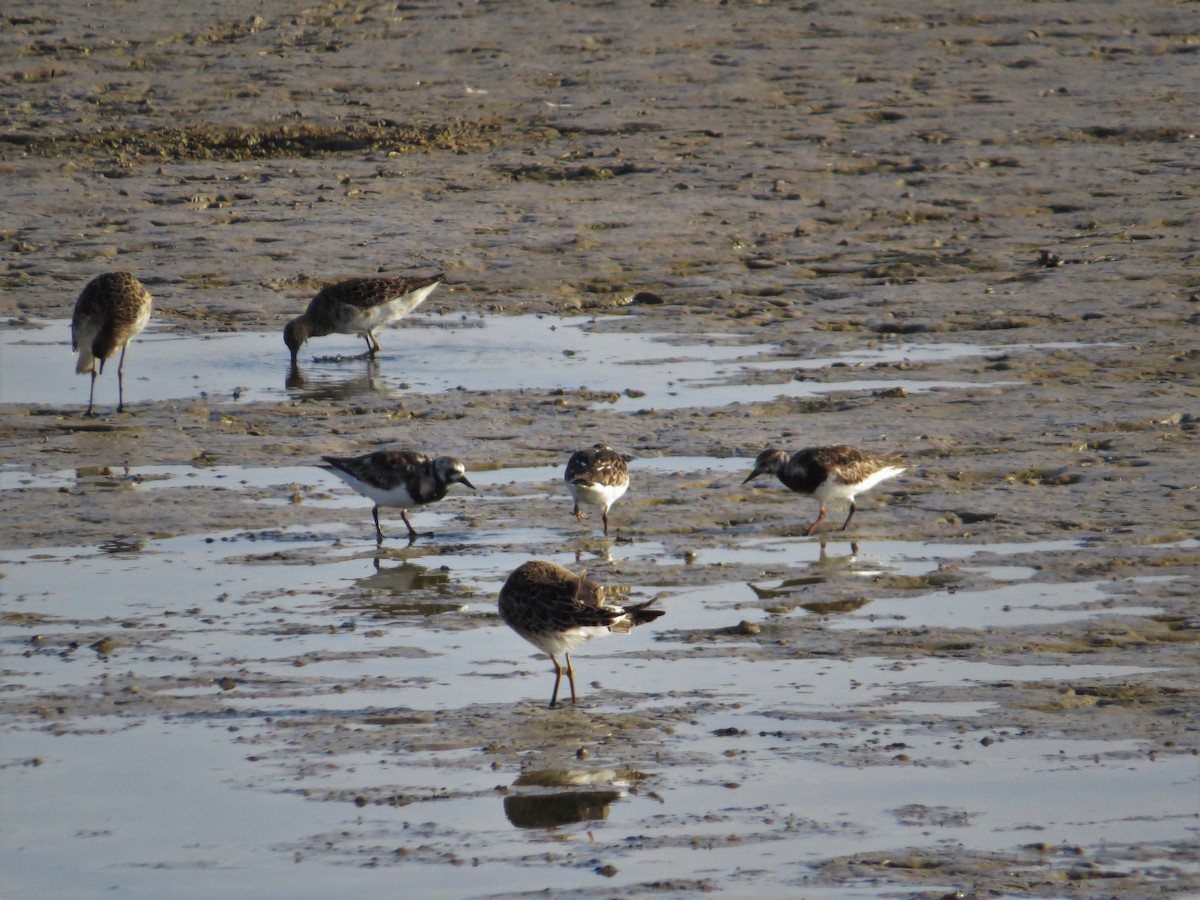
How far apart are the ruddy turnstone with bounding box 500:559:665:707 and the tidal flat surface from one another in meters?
0.34

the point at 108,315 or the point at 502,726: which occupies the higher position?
the point at 108,315

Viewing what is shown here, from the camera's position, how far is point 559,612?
8.57m

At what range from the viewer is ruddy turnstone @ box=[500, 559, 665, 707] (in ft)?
28.1

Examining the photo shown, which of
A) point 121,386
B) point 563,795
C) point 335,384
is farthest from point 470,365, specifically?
point 563,795

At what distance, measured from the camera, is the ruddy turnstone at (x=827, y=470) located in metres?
11.3

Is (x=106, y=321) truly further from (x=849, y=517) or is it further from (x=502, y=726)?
(x=502, y=726)

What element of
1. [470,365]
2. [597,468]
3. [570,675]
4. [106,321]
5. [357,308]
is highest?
[106,321]

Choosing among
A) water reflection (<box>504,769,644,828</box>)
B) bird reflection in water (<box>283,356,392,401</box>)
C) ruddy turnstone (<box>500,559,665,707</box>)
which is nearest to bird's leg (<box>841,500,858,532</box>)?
ruddy turnstone (<box>500,559,665,707</box>)

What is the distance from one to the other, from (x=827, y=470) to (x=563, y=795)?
410 centimetres

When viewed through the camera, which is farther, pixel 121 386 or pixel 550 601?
pixel 121 386

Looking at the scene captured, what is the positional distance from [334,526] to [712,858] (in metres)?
5.45

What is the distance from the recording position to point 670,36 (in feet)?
89.5

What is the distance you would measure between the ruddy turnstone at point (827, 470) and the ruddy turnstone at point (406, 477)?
1.97 meters

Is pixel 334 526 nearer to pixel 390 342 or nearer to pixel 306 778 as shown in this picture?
pixel 306 778
